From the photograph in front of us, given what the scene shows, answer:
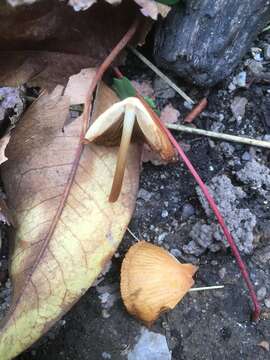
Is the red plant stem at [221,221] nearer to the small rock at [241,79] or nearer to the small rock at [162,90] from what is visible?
the small rock at [162,90]

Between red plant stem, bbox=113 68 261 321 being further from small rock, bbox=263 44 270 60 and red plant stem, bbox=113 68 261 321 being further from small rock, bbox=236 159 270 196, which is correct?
small rock, bbox=263 44 270 60

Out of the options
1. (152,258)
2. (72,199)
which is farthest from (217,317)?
(72,199)

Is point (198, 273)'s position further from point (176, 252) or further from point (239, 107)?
point (239, 107)

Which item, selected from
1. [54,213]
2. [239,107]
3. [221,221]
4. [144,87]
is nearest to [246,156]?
[239,107]

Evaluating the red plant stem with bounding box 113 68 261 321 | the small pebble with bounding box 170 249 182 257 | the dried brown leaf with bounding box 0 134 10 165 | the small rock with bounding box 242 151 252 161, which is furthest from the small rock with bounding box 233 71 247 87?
the dried brown leaf with bounding box 0 134 10 165

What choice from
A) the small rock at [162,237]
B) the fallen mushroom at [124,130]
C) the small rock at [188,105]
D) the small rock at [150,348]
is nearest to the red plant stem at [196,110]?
Answer: the small rock at [188,105]

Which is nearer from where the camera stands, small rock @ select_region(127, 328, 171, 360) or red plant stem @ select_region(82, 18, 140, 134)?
small rock @ select_region(127, 328, 171, 360)
